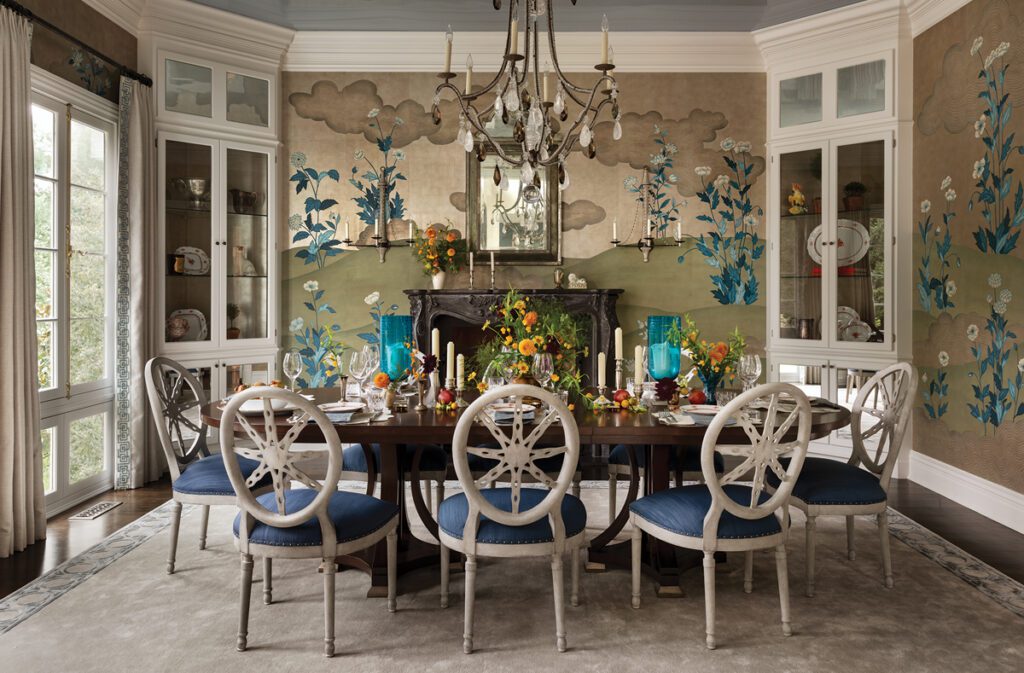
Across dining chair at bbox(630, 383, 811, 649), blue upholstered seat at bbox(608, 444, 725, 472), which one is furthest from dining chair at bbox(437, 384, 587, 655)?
blue upholstered seat at bbox(608, 444, 725, 472)

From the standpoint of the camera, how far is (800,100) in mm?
5387

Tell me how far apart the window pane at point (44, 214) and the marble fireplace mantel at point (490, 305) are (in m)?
2.34

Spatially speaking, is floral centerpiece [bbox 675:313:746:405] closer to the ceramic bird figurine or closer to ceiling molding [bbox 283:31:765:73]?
the ceramic bird figurine

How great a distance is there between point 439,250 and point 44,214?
2624 mm

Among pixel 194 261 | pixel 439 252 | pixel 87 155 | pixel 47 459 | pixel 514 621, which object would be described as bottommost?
pixel 514 621

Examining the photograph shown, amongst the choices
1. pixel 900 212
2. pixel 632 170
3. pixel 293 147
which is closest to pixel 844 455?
pixel 900 212

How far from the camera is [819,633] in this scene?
102 inches

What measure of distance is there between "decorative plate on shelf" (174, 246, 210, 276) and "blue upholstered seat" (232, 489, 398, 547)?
3030mm

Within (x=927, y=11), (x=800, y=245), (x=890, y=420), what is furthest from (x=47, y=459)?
(x=927, y=11)

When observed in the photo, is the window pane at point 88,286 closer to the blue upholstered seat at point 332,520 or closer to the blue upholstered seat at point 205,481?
the blue upholstered seat at point 205,481

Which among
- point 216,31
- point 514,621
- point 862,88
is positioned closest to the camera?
point 514,621

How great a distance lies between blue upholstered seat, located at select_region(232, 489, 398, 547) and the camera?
2463 millimetres

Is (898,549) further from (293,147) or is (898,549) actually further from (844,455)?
(293,147)

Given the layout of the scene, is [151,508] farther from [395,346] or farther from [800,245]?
[800,245]
